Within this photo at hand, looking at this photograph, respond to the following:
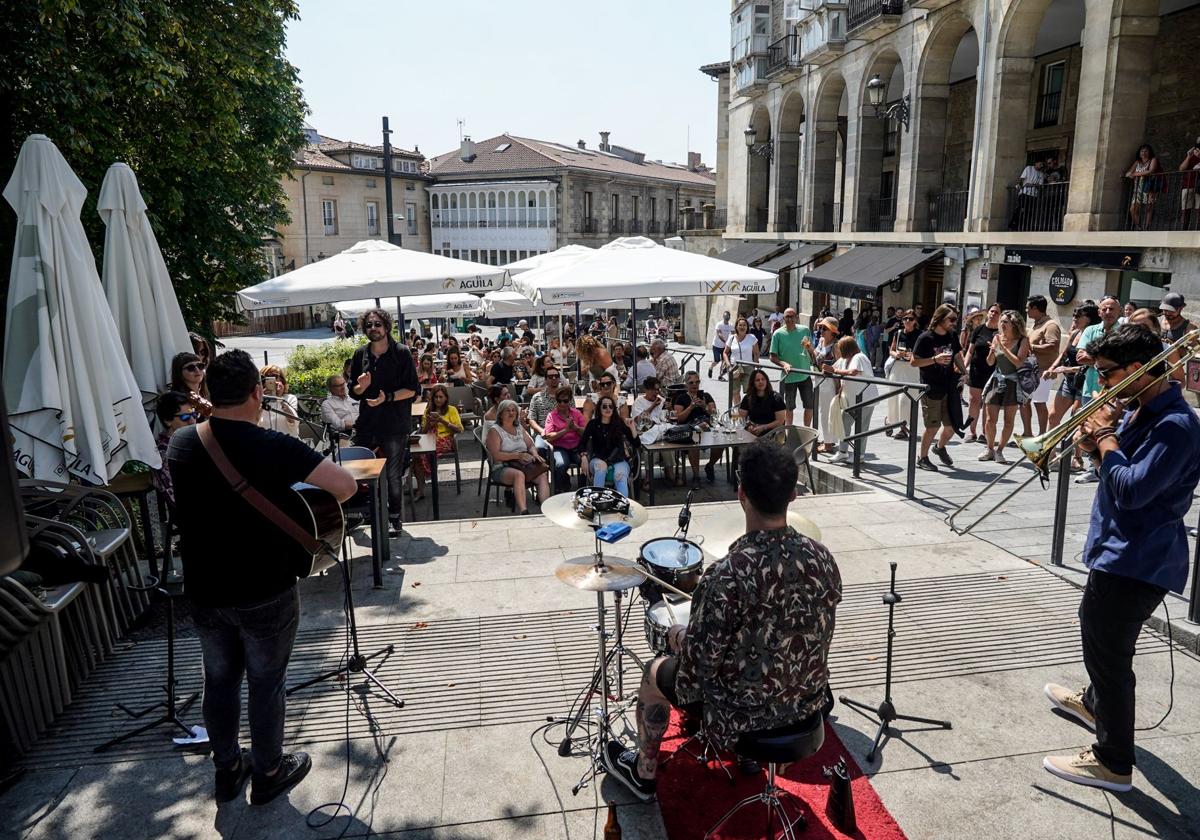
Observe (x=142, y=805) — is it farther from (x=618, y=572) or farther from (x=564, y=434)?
(x=564, y=434)

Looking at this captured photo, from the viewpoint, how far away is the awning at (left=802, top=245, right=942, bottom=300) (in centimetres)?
1973

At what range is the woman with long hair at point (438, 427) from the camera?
947cm

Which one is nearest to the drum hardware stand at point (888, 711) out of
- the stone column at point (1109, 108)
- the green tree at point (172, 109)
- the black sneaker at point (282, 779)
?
the black sneaker at point (282, 779)

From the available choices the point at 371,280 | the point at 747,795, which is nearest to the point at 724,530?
the point at 747,795

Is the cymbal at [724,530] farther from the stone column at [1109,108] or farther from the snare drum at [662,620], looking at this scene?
the stone column at [1109,108]

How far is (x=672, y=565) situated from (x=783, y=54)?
26.8 m

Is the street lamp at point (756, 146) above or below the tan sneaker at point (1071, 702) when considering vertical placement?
above

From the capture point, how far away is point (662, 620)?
393cm

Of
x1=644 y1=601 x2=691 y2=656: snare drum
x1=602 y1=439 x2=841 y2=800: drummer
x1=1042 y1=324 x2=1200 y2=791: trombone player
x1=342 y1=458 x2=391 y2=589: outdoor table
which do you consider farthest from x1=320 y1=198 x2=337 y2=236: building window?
x1=602 y1=439 x2=841 y2=800: drummer

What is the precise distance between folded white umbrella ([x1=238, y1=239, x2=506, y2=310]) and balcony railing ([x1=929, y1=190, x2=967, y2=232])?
14.5 metres

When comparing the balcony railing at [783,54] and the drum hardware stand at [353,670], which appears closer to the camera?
the drum hardware stand at [353,670]

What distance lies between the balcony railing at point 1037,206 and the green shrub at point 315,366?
1382 centimetres

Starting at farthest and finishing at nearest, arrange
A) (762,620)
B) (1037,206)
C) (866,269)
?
(866,269) → (1037,206) → (762,620)

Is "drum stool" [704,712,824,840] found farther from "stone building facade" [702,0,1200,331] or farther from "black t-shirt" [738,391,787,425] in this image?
"stone building facade" [702,0,1200,331]
